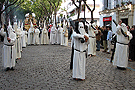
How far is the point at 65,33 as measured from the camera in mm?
20359

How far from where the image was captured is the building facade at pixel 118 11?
77.0 feet

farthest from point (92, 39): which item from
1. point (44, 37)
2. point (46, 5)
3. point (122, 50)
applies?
point (46, 5)

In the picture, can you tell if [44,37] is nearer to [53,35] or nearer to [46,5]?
[53,35]

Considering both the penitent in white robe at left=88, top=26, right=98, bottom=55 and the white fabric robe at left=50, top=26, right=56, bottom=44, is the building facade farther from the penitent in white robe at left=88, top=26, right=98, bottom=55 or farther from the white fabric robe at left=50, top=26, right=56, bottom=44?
the penitent in white robe at left=88, top=26, right=98, bottom=55

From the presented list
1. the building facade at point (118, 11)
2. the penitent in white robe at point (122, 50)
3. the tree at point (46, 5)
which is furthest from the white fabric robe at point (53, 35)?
the penitent in white robe at point (122, 50)

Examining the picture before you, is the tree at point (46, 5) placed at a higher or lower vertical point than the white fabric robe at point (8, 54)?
higher

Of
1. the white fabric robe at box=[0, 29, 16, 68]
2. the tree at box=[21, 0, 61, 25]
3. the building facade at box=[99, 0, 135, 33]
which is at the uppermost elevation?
the tree at box=[21, 0, 61, 25]

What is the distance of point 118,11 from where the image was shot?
26.6 meters

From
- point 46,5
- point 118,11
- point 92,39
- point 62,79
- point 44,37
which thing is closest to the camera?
point 62,79

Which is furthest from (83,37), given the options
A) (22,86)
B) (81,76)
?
(22,86)

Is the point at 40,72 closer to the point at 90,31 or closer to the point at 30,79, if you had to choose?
the point at 30,79

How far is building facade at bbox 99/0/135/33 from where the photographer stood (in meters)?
23.5

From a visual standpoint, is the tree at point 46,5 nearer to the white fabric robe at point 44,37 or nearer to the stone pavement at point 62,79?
the white fabric robe at point 44,37

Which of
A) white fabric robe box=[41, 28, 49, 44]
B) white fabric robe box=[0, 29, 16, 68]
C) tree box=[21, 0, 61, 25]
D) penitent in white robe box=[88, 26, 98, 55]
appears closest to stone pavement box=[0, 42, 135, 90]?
white fabric robe box=[0, 29, 16, 68]
